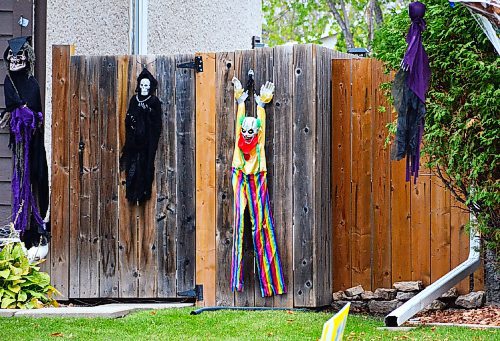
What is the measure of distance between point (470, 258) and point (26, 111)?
380 centimetres

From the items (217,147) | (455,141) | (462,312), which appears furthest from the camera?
(217,147)

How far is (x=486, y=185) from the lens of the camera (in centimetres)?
726

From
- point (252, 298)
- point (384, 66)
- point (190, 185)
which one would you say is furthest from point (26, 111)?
point (384, 66)

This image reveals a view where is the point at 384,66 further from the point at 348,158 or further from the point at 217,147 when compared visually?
the point at 217,147

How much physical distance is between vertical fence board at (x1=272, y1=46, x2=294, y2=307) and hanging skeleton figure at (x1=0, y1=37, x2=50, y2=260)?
1993 millimetres

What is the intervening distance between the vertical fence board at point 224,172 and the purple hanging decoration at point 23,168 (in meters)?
1.52

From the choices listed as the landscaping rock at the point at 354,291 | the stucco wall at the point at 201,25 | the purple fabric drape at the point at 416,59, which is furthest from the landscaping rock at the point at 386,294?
the stucco wall at the point at 201,25

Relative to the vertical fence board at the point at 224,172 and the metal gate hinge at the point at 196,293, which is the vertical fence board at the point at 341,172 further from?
the metal gate hinge at the point at 196,293

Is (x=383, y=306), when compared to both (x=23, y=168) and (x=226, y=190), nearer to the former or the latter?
(x=226, y=190)

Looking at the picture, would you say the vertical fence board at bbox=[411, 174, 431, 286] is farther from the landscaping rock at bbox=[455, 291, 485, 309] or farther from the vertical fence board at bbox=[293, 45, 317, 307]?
the vertical fence board at bbox=[293, 45, 317, 307]

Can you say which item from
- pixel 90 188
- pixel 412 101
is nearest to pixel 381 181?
pixel 412 101

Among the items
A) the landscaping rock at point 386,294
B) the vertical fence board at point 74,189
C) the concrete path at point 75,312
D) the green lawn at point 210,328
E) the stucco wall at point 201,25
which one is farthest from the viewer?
the stucco wall at point 201,25

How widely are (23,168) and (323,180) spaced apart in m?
2.50

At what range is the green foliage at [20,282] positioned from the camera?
797cm
